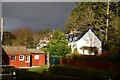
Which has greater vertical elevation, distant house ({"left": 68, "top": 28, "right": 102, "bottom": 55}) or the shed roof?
distant house ({"left": 68, "top": 28, "right": 102, "bottom": 55})

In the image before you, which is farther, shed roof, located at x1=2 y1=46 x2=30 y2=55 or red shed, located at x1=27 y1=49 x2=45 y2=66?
red shed, located at x1=27 y1=49 x2=45 y2=66

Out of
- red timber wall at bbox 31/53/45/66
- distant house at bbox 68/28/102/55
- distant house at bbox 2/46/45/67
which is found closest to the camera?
distant house at bbox 2/46/45/67

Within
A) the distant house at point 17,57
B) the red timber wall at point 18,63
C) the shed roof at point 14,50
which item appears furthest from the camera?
the red timber wall at point 18,63

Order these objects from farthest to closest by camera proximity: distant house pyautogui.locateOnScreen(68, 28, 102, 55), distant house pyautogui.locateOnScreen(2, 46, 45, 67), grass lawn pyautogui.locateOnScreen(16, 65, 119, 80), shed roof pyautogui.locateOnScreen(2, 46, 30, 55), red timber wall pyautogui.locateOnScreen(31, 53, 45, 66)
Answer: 1. distant house pyautogui.locateOnScreen(68, 28, 102, 55)
2. red timber wall pyautogui.locateOnScreen(31, 53, 45, 66)
3. shed roof pyautogui.locateOnScreen(2, 46, 30, 55)
4. distant house pyautogui.locateOnScreen(2, 46, 45, 67)
5. grass lawn pyautogui.locateOnScreen(16, 65, 119, 80)

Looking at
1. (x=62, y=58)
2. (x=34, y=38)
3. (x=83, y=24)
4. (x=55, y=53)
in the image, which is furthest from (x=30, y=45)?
(x=62, y=58)

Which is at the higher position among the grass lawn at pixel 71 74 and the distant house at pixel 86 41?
the distant house at pixel 86 41

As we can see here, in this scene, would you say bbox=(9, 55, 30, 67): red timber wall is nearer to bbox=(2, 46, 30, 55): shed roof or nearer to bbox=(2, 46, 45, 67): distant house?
→ bbox=(2, 46, 45, 67): distant house

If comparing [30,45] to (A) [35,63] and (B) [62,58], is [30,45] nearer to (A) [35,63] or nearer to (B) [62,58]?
(A) [35,63]

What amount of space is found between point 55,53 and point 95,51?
3.83 metres

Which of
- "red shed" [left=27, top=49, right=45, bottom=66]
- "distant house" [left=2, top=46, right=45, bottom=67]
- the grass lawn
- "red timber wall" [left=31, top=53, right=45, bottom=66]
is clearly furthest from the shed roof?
the grass lawn

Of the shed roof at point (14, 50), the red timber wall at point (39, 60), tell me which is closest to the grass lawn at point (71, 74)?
the shed roof at point (14, 50)

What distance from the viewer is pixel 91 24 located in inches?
1273

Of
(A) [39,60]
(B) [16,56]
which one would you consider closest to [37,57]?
(A) [39,60]

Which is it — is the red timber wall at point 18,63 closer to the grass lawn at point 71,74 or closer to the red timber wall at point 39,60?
the red timber wall at point 39,60
